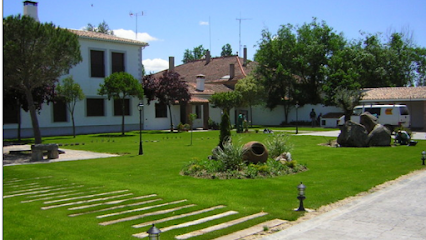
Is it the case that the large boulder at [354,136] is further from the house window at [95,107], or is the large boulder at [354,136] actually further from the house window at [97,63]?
the house window at [97,63]

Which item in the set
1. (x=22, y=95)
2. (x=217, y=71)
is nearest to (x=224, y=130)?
(x=22, y=95)

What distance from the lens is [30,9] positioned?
30.2 metres

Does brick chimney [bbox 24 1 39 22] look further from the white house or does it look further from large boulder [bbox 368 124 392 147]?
large boulder [bbox 368 124 392 147]

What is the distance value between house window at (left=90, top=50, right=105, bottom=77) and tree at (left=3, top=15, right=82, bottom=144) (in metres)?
15.2

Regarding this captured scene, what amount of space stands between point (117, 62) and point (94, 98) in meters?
3.83

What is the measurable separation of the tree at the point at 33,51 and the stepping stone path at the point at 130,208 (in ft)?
27.2

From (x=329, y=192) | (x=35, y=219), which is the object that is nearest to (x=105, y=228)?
(x=35, y=219)

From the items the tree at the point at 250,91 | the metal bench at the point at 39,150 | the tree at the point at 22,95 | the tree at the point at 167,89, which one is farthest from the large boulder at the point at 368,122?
the tree at the point at 250,91

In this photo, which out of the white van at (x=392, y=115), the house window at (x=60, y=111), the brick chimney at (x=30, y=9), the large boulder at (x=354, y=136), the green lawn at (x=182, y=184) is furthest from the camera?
the house window at (x=60, y=111)

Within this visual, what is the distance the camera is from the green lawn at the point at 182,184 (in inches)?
270

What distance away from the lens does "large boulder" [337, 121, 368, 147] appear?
20312 mm

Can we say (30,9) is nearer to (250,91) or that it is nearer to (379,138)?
(250,91)

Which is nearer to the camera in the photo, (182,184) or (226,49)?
(182,184)

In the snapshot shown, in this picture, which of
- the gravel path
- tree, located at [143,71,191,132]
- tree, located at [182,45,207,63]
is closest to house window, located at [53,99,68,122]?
tree, located at [143,71,191,132]
